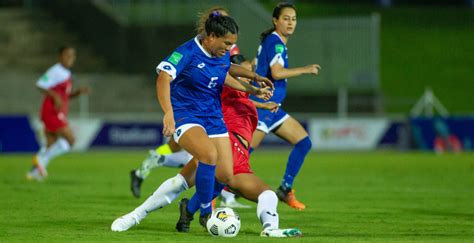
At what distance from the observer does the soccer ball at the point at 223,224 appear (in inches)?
388

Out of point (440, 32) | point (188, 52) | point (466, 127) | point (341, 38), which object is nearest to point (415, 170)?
point (466, 127)

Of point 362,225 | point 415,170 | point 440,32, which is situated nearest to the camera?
point 362,225

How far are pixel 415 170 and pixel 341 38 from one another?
35.1 feet

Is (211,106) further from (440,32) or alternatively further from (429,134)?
(440,32)

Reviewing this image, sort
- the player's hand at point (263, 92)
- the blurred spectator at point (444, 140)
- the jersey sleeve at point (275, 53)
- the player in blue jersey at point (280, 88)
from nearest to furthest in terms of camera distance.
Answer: the player's hand at point (263, 92)
the jersey sleeve at point (275, 53)
the player in blue jersey at point (280, 88)
the blurred spectator at point (444, 140)

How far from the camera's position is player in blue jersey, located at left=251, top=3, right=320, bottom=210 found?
43.6ft

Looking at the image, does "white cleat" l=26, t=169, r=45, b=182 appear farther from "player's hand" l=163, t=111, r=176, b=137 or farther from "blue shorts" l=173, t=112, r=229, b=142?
"player's hand" l=163, t=111, r=176, b=137

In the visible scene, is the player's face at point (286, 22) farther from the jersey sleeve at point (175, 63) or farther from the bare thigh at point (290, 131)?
the jersey sleeve at point (175, 63)

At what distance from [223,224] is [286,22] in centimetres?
Answer: 427

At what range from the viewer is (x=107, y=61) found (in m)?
35.4

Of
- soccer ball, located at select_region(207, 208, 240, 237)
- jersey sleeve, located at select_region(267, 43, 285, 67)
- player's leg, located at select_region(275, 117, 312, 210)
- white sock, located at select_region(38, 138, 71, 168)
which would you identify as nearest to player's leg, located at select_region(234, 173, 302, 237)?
soccer ball, located at select_region(207, 208, 240, 237)

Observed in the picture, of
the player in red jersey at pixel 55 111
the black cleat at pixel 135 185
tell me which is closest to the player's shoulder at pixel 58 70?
the player in red jersey at pixel 55 111

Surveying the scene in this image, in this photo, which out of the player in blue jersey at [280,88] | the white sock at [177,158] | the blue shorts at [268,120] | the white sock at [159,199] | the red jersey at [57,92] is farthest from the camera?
the red jersey at [57,92]

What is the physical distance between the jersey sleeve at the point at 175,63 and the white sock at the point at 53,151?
30.4 feet
